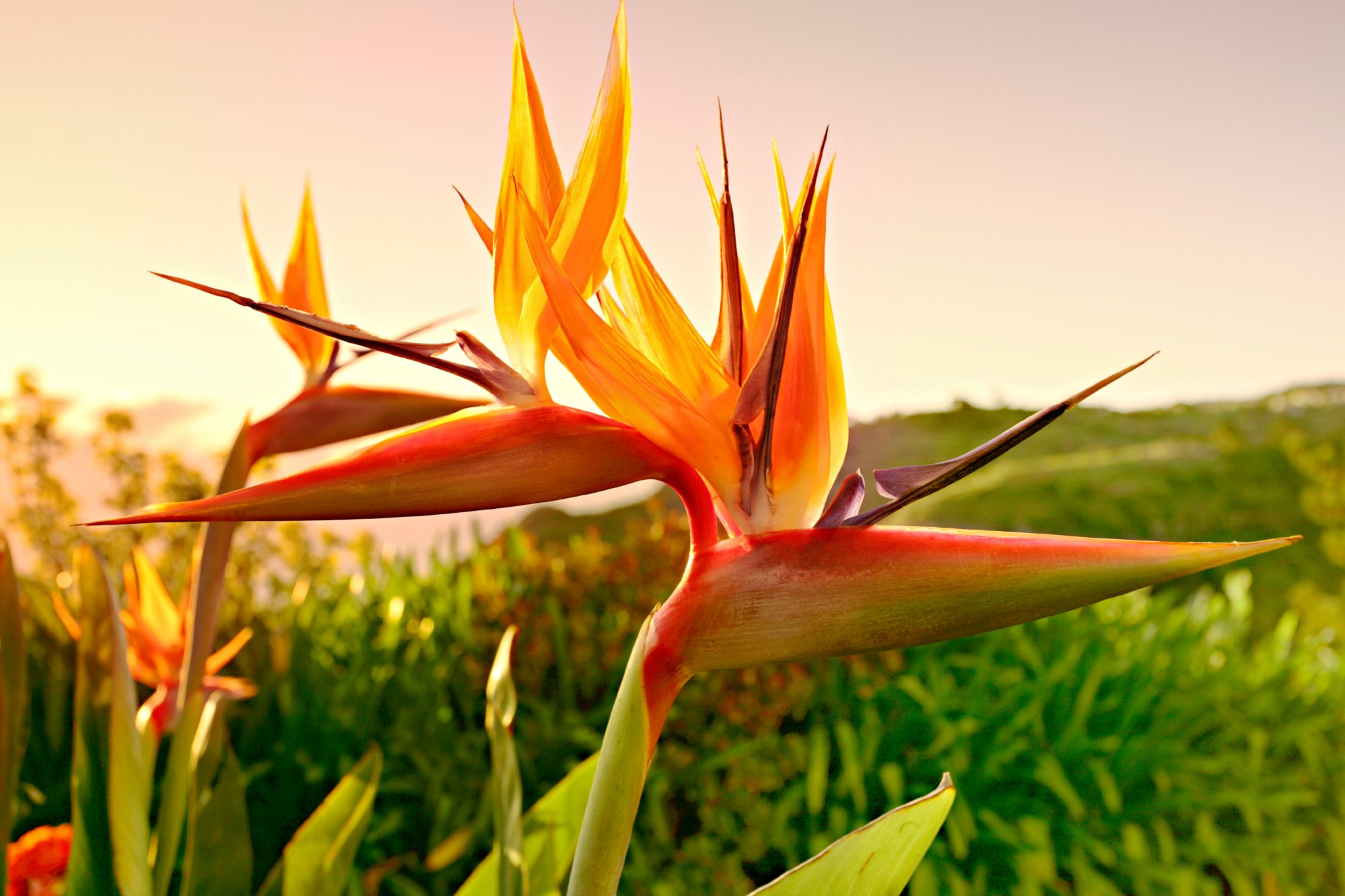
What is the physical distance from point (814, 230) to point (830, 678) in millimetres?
1037

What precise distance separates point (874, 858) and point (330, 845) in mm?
645

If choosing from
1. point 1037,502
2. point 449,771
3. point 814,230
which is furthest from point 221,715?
point 1037,502

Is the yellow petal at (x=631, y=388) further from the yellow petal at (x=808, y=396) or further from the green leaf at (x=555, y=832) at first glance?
the green leaf at (x=555, y=832)

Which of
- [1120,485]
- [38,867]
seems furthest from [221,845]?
[1120,485]

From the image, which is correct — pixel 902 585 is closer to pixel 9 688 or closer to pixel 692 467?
pixel 692 467

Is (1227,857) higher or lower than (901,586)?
lower

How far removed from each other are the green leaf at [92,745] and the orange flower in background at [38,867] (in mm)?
212

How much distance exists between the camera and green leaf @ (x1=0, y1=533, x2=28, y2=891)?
31.1 inches

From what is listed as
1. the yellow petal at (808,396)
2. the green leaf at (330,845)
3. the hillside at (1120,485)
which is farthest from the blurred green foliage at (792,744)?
the hillside at (1120,485)

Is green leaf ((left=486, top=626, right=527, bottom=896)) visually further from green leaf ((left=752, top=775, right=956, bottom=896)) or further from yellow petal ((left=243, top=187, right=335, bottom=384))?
yellow petal ((left=243, top=187, right=335, bottom=384))

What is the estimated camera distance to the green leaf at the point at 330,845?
89cm

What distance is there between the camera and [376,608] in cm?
166

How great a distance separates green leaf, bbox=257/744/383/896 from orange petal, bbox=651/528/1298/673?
65 centimetres

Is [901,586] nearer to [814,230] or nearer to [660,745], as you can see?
[814,230]
